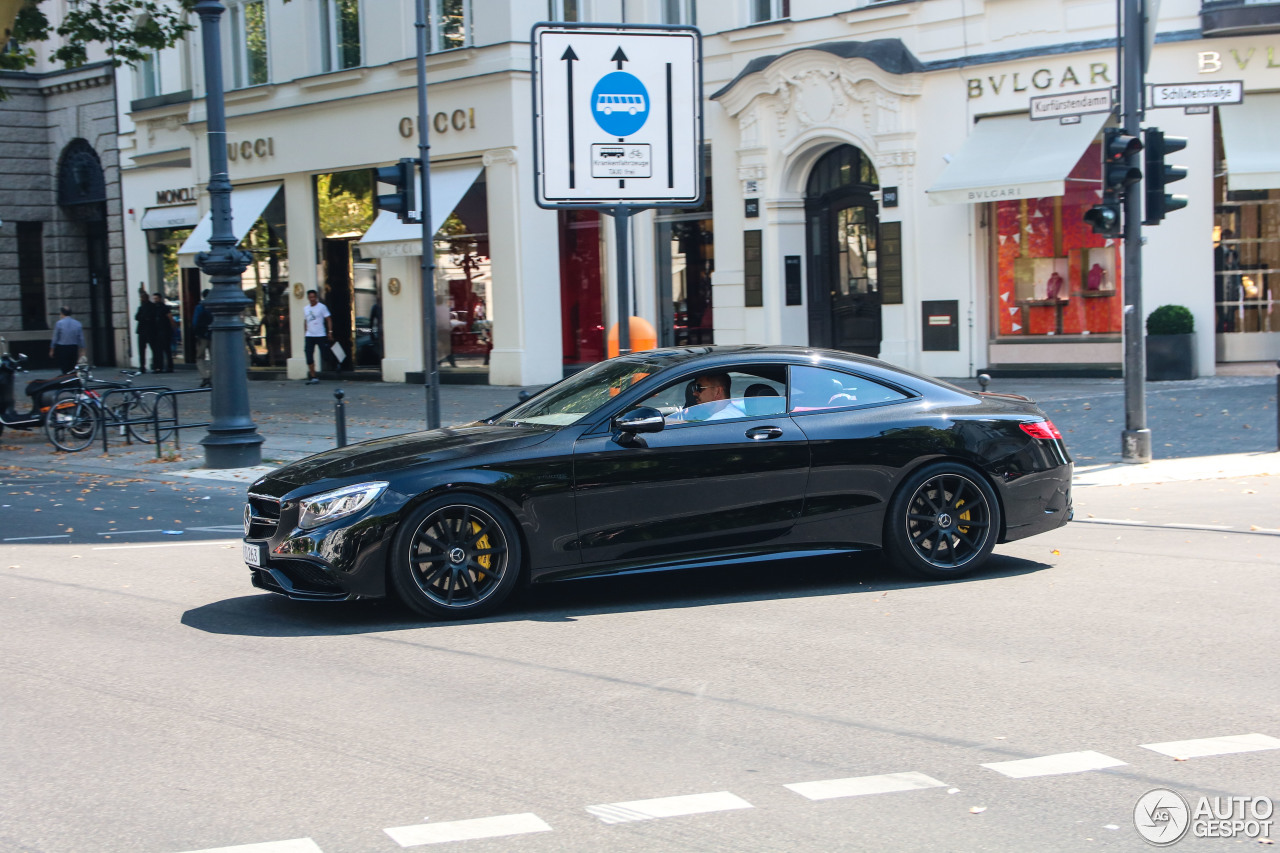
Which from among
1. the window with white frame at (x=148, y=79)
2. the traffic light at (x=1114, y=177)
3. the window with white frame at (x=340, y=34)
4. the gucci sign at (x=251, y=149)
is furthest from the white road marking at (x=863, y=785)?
the window with white frame at (x=148, y=79)

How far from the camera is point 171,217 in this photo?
33.6 metres

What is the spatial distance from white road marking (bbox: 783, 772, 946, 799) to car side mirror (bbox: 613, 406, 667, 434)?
10.2 ft

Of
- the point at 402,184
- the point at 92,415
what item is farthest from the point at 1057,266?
the point at 92,415

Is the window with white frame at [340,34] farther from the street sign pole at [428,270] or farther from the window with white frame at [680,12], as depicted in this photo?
the street sign pole at [428,270]

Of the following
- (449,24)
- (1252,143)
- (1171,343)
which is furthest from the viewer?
(449,24)

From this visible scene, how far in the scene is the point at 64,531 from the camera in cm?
1147

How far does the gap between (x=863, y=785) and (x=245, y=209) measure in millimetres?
27931

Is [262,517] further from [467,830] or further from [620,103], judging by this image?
[620,103]

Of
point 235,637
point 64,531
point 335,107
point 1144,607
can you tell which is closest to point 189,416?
point 335,107

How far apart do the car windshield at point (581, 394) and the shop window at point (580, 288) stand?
18.0 metres

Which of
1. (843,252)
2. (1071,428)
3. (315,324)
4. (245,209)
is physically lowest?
(1071,428)

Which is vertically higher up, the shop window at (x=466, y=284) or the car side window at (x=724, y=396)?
the shop window at (x=466, y=284)

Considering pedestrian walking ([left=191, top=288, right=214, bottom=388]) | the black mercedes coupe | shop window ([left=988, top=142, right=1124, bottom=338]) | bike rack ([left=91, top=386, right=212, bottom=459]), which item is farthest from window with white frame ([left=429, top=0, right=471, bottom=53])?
the black mercedes coupe

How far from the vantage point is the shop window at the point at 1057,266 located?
2131 centimetres
